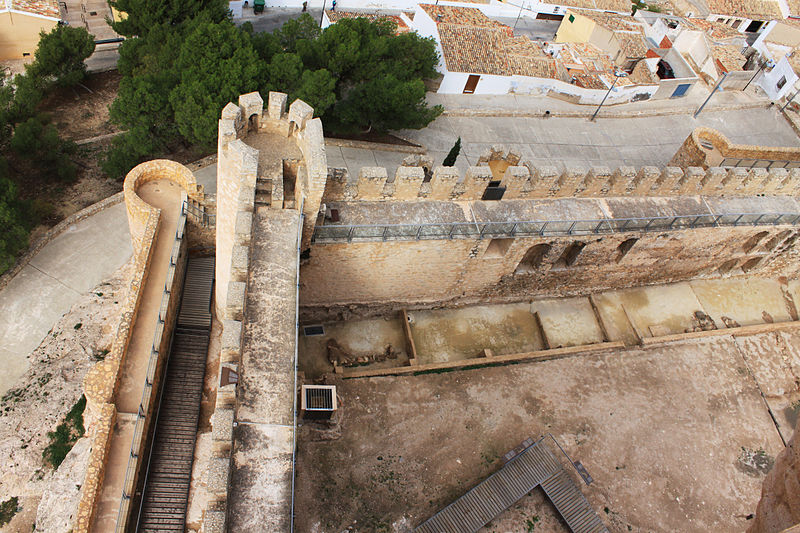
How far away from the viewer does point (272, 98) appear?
40.9ft

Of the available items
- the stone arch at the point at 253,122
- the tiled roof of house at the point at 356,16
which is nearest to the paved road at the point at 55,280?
the stone arch at the point at 253,122

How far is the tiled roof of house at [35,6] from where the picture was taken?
26.6m

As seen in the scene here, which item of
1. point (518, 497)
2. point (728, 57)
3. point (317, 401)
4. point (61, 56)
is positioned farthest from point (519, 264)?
point (728, 57)

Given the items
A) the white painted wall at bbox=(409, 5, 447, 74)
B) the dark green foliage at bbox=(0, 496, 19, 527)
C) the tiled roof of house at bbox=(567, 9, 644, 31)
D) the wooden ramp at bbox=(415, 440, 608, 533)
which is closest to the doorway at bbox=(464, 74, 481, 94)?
the white painted wall at bbox=(409, 5, 447, 74)

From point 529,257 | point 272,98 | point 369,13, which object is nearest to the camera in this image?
point 272,98

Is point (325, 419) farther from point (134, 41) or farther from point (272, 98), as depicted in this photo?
point (134, 41)

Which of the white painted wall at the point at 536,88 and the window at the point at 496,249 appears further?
the white painted wall at the point at 536,88

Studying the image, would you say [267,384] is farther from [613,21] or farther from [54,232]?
→ [613,21]

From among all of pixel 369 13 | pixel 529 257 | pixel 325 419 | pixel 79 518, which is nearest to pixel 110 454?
pixel 79 518

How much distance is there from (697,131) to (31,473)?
2370cm

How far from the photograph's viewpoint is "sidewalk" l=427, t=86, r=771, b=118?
1121 inches

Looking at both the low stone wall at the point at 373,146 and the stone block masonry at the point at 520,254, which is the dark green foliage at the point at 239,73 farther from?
the stone block masonry at the point at 520,254

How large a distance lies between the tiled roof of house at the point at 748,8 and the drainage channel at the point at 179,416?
4363 cm

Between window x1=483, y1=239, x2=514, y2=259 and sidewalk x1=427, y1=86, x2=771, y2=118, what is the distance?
1331cm
